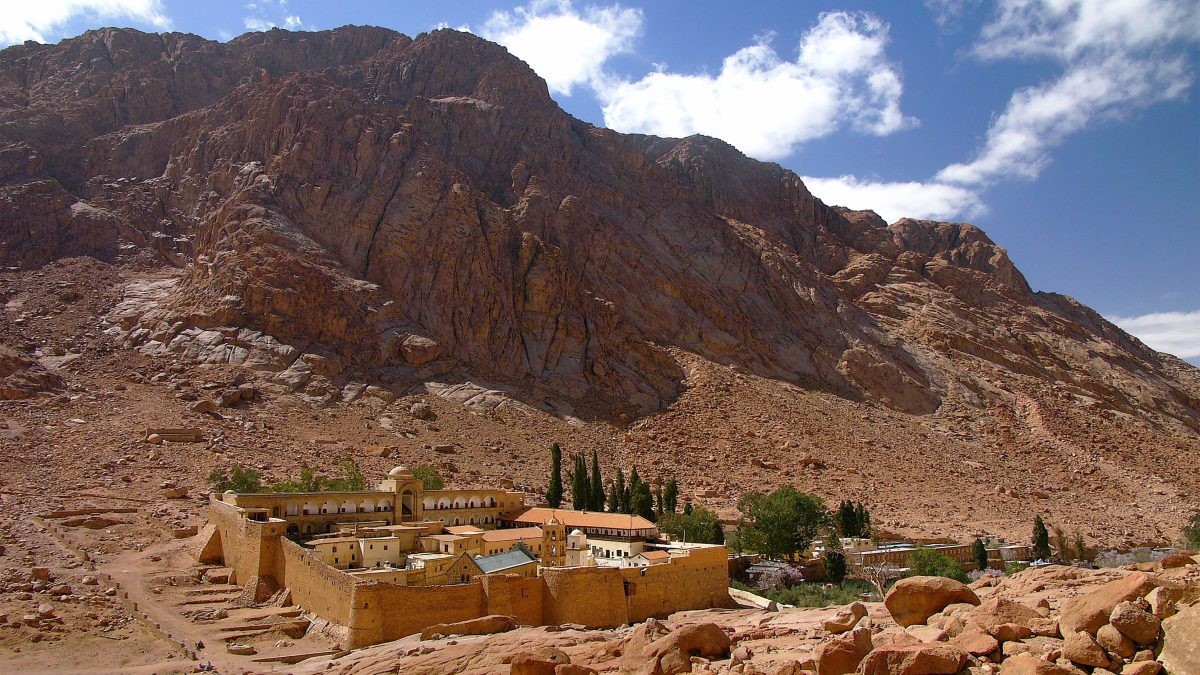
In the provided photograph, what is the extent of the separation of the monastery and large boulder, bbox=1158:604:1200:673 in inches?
757

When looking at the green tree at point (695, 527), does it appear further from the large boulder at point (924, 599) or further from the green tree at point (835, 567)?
the large boulder at point (924, 599)

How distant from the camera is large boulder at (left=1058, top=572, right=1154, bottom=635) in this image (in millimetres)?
10711

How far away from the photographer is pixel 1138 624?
10.2 metres

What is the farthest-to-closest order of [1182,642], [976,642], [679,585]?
[679,585] < [976,642] < [1182,642]

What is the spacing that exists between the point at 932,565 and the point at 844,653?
28665mm

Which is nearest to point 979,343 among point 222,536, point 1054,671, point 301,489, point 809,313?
point 809,313

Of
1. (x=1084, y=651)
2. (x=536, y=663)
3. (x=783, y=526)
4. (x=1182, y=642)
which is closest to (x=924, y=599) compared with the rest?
(x=1084, y=651)

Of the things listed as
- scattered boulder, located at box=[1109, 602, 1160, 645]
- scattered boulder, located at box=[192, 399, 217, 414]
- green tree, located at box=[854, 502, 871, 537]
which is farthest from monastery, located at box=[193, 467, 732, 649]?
scattered boulder, located at box=[192, 399, 217, 414]

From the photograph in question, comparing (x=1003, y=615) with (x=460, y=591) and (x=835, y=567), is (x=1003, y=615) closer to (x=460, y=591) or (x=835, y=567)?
(x=460, y=591)

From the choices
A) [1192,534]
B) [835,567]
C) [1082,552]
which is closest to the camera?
[835,567]

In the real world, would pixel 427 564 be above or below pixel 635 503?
below

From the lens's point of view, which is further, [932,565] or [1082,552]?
[1082,552]

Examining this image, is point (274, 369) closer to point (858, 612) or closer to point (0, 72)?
point (858, 612)

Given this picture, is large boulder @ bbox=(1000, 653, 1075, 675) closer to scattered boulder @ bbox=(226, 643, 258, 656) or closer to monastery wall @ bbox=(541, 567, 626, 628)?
monastery wall @ bbox=(541, 567, 626, 628)
